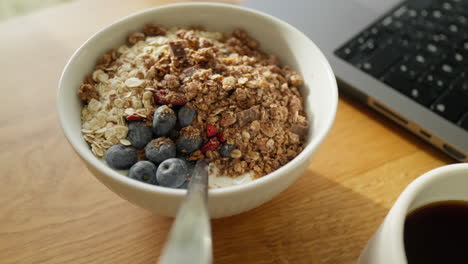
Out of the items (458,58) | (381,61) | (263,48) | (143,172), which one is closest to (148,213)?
(143,172)

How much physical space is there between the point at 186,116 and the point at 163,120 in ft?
0.11

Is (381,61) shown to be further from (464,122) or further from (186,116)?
(186,116)

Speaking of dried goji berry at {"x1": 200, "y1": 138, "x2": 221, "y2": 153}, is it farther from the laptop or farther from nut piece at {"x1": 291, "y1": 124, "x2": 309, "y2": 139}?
the laptop

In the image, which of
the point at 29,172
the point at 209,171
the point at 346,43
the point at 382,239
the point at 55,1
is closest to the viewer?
the point at 382,239

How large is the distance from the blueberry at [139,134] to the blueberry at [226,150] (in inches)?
4.0

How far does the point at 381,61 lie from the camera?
0.80 m

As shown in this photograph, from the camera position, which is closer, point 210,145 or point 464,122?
point 210,145

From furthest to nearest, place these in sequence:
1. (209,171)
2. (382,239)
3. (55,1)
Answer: (55,1)
(209,171)
(382,239)

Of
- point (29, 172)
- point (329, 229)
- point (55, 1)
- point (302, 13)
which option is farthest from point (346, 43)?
point (55, 1)

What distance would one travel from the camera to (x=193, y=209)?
414mm

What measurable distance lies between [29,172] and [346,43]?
642 millimetres

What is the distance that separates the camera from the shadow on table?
60 centimetres

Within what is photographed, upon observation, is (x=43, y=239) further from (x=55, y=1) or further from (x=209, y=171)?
(x=55, y=1)

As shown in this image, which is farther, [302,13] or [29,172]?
[302,13]
